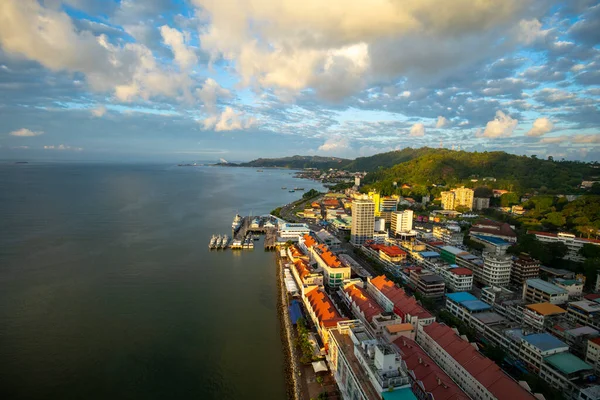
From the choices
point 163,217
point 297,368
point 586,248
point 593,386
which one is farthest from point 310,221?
point 593,386

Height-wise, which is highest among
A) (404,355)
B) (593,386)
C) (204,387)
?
→ (404,355)

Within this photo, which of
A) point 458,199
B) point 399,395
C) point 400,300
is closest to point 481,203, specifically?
point 458,199

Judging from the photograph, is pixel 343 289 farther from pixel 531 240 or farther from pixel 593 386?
pixel 531 240

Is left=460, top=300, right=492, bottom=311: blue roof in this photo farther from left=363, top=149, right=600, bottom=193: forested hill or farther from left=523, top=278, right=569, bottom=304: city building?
left=363, top=149, right=600, bottom=193: forested hill

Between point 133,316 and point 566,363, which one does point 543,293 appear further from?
point 133,316

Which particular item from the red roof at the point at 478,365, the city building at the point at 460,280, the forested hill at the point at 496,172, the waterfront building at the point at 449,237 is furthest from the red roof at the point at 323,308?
the forested hill at the point at 496,172

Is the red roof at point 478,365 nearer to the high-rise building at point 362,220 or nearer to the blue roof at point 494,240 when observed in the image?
the high-rise building at point 362,220
